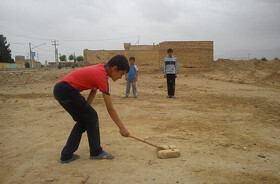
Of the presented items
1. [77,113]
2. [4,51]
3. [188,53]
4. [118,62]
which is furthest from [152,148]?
[4,51]

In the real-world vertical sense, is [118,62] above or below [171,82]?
above

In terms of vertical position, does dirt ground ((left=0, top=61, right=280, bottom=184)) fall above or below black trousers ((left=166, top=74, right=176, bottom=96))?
below

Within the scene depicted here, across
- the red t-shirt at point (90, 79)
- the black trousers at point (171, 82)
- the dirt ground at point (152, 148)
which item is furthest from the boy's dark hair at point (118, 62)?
the black trousers at point (171, 82)

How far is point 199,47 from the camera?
71.2ft

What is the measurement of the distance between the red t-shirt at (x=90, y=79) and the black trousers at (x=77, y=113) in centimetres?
7

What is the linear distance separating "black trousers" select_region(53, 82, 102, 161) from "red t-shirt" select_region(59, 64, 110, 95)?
2.9 inches

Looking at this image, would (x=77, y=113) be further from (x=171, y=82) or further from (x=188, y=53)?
(x=188, y=53)

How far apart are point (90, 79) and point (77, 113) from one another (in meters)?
0.45

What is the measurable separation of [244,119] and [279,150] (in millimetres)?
1736

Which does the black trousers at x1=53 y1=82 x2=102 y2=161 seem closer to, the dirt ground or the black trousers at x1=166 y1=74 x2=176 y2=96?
the dirt ground

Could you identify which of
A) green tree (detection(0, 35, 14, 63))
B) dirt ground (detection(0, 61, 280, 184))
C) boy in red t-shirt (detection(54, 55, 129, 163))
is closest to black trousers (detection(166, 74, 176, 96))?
dirt ground (detection(0, 61, 280, 184))

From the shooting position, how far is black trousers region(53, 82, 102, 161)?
110 inches

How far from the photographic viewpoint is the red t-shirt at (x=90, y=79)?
2693 millimetres

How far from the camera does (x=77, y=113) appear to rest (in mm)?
2867
